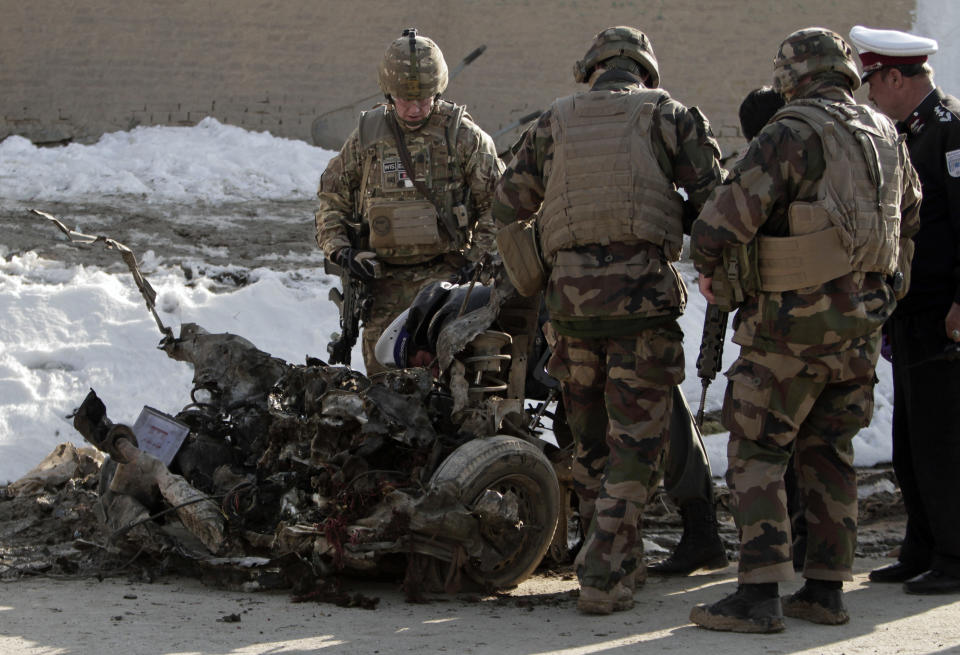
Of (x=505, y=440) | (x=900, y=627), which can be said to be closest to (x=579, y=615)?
(x=505, y=440)

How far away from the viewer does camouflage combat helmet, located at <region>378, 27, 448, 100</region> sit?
594cm

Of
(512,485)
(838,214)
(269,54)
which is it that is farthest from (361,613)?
(269,54)

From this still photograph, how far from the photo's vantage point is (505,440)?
15.2 ft

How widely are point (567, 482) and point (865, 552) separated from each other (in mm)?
1569

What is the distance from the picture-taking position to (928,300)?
15.9 feet

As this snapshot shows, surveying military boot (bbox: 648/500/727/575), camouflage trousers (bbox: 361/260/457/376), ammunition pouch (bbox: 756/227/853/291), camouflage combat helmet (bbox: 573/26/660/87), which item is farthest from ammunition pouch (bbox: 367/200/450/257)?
ammunition pouch (bbox: 756/227/853/291)

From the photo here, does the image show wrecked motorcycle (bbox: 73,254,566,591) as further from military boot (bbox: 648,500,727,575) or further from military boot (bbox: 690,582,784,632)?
military boot (bbox: 690,582,784,632)

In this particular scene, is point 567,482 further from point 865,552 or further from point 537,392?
point 865,552

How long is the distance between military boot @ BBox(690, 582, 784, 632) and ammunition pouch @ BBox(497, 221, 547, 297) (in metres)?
1.41

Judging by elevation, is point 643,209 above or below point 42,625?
above

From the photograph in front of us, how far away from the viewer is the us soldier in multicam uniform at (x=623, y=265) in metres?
4.36

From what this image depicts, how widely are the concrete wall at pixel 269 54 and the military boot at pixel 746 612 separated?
11.6 metres

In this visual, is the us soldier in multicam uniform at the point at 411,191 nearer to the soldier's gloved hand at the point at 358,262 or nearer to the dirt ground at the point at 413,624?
the soldier's gloved hand at the point at 358,262

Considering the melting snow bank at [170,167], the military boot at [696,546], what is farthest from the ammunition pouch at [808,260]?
the melting snow bank at [170,167]
